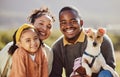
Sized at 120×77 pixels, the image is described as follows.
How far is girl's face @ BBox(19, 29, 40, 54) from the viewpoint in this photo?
2.11 metres

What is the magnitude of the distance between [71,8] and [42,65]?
1.09 ft

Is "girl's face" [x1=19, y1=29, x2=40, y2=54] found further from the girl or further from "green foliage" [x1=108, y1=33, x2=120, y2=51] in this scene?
"green foliage" [x1=108, y1=33, x2=120, y2=51]

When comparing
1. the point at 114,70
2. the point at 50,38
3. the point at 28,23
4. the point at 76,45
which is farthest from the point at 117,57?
the point at 28,23

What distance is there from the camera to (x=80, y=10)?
2.22 metres

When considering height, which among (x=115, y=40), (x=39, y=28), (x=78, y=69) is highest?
(x=39, y=28)

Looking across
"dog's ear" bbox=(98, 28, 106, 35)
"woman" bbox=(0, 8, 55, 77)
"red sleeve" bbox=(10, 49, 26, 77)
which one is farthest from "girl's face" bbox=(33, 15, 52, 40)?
"dog's ear" bbox=(98, 28, 106, 35)

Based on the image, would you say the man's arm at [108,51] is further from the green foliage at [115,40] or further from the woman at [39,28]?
the woman at [39,28]

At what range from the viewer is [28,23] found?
7.24ft

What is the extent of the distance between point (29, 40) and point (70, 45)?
229mm

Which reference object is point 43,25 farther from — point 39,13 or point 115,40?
point 115,40

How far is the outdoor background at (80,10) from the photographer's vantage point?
7.30 ft

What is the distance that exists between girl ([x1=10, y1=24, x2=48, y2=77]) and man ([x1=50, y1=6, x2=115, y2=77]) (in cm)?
11

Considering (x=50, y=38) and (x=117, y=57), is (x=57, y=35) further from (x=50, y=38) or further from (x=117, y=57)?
(x=117, y=57)

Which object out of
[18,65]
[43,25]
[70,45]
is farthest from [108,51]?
[18,65]
